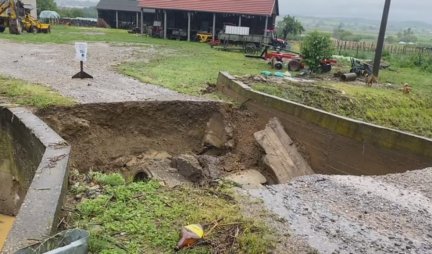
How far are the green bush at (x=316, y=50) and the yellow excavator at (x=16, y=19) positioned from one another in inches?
724

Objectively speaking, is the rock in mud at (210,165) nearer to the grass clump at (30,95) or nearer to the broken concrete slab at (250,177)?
the broken concrete slab at (250,177)

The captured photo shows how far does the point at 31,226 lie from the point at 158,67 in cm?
1147

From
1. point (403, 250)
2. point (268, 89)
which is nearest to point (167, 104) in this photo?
point (268, 89)

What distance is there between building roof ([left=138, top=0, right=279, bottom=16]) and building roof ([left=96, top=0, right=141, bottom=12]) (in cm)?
1438

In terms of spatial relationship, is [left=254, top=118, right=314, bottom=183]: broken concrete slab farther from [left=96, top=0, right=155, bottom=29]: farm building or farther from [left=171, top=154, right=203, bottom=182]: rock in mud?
[left=96, top=0, right=155, bottom=29]: farm building

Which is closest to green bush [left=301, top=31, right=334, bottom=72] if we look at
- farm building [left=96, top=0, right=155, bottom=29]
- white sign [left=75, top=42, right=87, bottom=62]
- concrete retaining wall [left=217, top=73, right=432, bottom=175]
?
concrete retaining wall [left=217, top=73, right=432, bottom=175]

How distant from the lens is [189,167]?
841cm

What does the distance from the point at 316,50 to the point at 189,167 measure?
919cm

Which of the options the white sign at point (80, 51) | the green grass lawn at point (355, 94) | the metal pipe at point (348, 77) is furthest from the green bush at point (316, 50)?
the white sign at point (80, 51)

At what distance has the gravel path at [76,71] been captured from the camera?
1027 centimetres

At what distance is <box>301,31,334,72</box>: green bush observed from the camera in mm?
15641

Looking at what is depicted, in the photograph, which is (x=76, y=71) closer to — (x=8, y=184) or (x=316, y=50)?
Answer: (x=8, y=184)

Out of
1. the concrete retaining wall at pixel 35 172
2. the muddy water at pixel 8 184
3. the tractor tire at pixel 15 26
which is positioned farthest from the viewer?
the tractor tire at pixel 15 26

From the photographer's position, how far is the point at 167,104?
9969 mm
